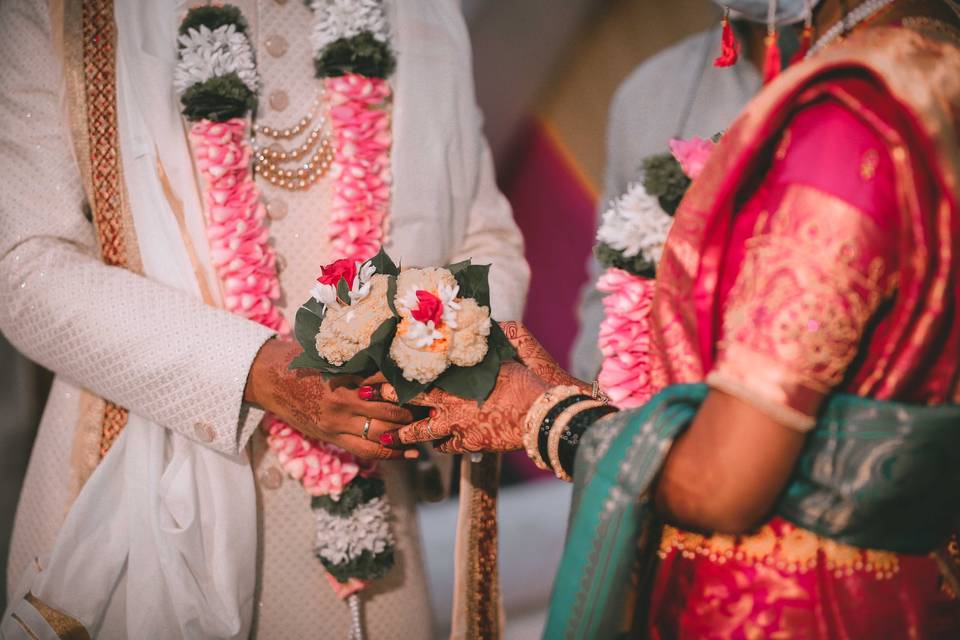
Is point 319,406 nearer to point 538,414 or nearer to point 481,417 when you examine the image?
point 481,417

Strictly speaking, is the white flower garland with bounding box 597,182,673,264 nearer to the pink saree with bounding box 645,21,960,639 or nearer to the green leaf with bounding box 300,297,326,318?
the pink saree with bounding box 645,21,960,639

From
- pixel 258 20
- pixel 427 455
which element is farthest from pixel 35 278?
pixel 427 455

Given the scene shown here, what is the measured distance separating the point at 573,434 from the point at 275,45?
1028 millimetres

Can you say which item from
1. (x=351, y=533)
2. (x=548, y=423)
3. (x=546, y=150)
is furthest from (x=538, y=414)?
(x=546, y=150)

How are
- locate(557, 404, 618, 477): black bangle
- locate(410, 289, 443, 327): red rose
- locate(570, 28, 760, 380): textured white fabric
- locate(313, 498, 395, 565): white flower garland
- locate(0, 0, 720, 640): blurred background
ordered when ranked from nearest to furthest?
locate(557, 404, 618, 477): black bangle, locate(410, 289, 443, 327): red rose, locate(313, 498, 395, 565): white flower garland, locate(570, 28, 760, 380): textured white fabric, locate(0, 0, 720, 640): blurred background

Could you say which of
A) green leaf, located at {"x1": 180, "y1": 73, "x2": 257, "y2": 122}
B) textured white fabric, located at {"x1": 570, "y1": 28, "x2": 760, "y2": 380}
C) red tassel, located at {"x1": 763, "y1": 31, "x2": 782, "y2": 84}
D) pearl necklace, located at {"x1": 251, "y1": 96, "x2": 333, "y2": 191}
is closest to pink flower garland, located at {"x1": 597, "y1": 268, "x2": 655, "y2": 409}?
red tassel, located at {"x1": 763, "y1": 31, "x2": 782, "y2": 84}

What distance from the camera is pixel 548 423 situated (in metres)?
1.17

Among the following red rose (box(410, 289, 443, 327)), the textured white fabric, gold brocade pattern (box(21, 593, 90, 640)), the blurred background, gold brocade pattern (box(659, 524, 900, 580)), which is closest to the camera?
gold brocade pattern (box(659, 524, 900, 580))

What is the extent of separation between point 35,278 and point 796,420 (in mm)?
1350

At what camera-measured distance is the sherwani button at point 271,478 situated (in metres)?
1.59

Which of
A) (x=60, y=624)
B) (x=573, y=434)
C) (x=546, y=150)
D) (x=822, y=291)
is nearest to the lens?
(x=822, y=291)

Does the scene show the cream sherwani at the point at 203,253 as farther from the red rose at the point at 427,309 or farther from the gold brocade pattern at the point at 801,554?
the gold brocade pattern at the point at 801,554

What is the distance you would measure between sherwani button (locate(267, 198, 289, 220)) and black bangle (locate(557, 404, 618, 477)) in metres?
0.79

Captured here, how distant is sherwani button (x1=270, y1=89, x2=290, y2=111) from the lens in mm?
1592
